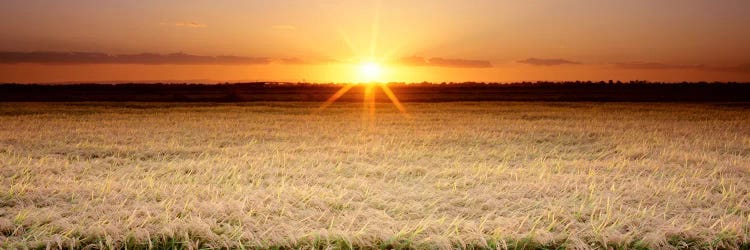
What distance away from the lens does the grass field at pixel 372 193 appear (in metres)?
4.51

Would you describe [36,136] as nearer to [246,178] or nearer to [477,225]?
[246,178]

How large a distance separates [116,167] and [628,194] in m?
7.94

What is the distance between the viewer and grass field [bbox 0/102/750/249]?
14.8ft

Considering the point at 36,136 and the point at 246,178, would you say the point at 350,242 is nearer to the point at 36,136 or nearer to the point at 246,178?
the point at 246,178

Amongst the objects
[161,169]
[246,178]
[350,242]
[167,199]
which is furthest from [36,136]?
[350,242]

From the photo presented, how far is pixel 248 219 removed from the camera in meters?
5.01

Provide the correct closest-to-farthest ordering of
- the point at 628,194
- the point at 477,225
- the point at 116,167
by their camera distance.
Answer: the point at 477,225 < the point at 628,194 < the point at 116,167

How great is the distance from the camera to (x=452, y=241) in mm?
4422

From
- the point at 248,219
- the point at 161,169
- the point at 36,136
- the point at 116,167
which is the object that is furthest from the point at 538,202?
the point at 36,136

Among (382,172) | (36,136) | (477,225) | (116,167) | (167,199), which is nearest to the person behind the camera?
(477,225)

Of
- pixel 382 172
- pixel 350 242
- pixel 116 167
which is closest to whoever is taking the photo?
pixel 350 242

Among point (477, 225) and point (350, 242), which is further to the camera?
point (477, 225)

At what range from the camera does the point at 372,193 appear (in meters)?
6.53

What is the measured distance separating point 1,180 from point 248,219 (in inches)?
178
